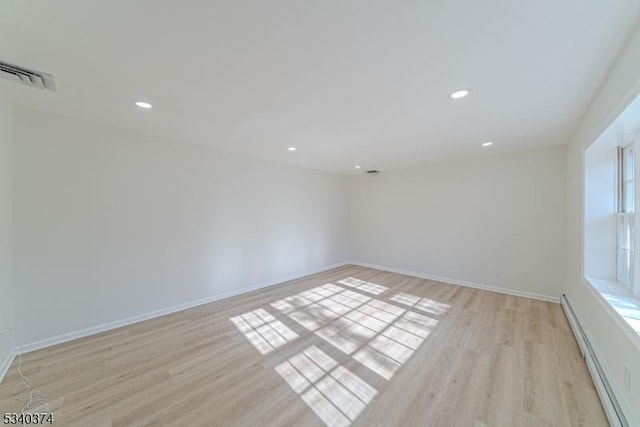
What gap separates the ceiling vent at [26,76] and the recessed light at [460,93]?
3216 mm

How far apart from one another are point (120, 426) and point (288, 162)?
4078 mm

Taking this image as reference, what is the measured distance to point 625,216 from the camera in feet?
7.23

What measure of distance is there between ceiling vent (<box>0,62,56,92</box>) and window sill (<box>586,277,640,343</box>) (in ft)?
14.3

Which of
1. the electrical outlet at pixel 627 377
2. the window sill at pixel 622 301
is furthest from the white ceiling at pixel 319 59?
the electrical outlet at pixel 627 377

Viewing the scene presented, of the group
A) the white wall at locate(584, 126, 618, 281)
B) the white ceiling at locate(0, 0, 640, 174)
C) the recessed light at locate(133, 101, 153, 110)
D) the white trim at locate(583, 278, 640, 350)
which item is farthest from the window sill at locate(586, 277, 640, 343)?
the recessed light at locate(133, 101, 153, 110)

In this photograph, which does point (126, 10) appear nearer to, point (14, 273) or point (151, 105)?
point (151, 105)

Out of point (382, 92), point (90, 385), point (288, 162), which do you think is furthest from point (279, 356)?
point (288, 162)

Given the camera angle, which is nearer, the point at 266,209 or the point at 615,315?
the point at 615,315

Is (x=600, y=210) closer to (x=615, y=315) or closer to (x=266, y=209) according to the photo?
(x=615, y=315)

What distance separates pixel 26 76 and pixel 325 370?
3.34m

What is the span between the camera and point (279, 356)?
2.32 meters

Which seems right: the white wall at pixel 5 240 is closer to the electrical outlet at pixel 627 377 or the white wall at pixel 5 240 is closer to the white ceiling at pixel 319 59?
the white ceiling at pixel 319 59

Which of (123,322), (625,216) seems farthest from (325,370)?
(625,216)

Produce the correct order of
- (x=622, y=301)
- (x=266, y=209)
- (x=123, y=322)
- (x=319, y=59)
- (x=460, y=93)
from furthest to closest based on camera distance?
(x=266, y=209) < (x=123, y=322) < (x=460, y=93) < (x=622, y=301) < (x=319, y=59)
